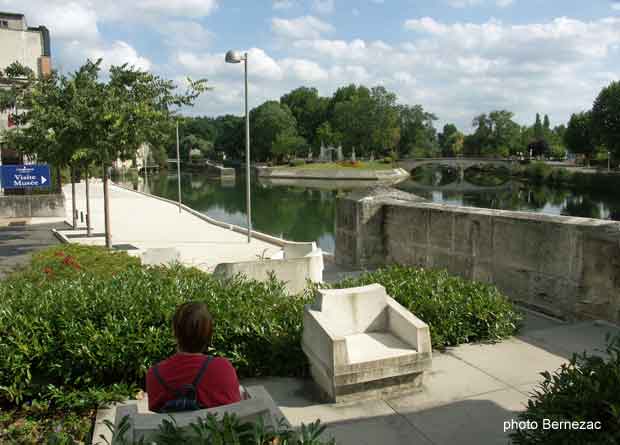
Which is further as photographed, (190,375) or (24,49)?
(24,49)

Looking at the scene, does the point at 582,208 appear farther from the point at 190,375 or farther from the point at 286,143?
the point at 286,143

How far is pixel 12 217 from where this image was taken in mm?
24422

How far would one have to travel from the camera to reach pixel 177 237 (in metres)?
19.0

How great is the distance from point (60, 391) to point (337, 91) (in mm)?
113046

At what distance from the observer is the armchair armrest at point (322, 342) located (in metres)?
4.12

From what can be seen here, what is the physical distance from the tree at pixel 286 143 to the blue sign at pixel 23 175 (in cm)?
7369

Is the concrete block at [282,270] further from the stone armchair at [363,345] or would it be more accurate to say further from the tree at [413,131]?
the tree at [413,131]

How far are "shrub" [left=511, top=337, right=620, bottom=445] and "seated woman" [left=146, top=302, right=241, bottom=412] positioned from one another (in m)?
1.71

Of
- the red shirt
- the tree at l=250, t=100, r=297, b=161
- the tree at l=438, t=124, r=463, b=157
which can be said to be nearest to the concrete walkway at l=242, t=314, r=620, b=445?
the red shirt

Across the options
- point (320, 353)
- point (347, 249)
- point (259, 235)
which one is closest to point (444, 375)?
point (320, 353)

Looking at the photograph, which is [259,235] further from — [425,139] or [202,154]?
[202,154]

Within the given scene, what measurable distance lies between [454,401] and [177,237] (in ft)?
52.1

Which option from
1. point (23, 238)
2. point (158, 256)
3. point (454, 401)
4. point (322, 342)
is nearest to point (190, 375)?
point (322, 342)

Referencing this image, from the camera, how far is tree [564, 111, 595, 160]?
263 ft
